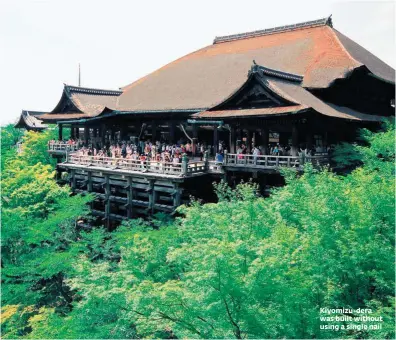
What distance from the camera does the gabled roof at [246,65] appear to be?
72.2 ft

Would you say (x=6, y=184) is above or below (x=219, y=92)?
below

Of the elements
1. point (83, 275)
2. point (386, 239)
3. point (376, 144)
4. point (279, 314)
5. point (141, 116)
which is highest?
point (141, 116)

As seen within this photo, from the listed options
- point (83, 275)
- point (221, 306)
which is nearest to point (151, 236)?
point (83, 275)

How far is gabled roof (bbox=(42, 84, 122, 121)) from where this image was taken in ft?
93.1

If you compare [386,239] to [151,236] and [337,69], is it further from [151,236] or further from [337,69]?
[337,69]

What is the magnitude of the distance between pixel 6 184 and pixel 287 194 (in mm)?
12777

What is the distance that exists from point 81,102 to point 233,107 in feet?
47.8

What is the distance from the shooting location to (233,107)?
19.0m

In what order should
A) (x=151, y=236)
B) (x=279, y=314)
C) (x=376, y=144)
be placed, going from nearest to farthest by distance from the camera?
1. (x=279, y=314)
2. (x=151, y=236)
3. (x=376, y=144)

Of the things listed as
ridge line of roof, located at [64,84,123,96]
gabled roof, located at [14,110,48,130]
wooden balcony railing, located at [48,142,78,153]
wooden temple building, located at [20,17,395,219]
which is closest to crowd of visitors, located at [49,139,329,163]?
wooden temple building, located at [20,17,395,219]

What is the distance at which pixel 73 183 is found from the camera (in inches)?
1020

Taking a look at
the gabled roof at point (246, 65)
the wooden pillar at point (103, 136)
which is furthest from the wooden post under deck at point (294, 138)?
the wooden pillar at point (103, 136)

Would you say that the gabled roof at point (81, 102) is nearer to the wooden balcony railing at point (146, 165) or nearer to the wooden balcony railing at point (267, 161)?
the wooden balcony railing at point (146, 165)

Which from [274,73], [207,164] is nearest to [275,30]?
[274,73]
